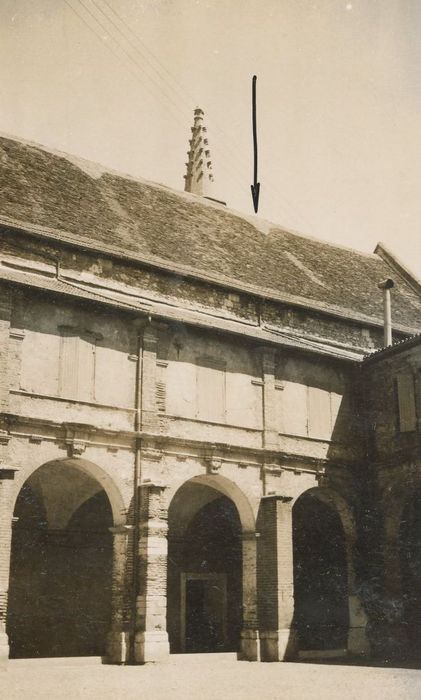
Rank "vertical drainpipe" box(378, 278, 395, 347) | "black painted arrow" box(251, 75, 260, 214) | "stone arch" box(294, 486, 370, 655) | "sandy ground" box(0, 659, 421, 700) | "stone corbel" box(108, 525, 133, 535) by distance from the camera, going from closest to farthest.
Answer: "sandy ground" box(0, 659, 421, 700) → "black painted arrow" box(251, 75, 260, 214) → "stone corbel" box(108, 525, 133, 535) → "stone arch" box(294, 486, 370, 655) → "vertical drainpipe" box(378, 278, 395, 347)

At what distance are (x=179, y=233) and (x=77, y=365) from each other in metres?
7.30

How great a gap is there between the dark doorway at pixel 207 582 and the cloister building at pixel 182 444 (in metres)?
0.05

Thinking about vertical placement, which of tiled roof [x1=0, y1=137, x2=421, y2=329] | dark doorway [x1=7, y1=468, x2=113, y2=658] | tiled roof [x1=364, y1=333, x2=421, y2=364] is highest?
tiled roof [x1=0, y1=137, x2=421, y2=329]

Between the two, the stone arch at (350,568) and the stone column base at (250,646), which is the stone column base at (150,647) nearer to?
the stone column base at (250,646)

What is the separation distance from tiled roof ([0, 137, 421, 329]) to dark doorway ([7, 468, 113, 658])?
21.3ft

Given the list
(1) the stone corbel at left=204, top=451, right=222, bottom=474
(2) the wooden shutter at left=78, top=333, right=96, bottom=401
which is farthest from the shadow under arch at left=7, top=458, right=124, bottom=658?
(1) the stone corbel at left=204, top=451, right=222, bottom=474

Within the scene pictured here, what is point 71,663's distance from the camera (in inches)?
674

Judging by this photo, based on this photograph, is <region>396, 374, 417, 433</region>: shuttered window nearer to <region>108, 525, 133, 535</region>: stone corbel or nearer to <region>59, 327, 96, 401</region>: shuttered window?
<region>108, 525, 133, 535</region>: stone corbel

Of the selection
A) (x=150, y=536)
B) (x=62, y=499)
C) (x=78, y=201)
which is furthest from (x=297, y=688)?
(x=78, y=201)

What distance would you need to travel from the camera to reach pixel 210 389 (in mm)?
20234

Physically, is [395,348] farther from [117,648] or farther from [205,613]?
[117,648]

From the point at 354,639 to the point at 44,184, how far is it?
14.2 metres

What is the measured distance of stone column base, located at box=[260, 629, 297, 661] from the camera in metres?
19.1

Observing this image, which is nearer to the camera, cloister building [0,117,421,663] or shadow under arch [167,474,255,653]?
cloister building [0,117,421,663]
